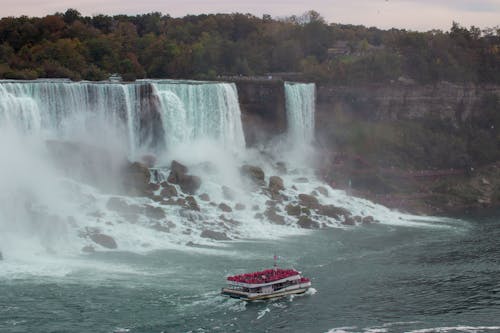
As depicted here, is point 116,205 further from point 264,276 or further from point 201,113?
point 201,113

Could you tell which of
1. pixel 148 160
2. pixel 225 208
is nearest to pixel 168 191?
pixel 225 208

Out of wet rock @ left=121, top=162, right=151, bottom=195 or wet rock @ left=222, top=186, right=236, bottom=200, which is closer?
wet rock @ left=121, top=162, right=151, bottom=195

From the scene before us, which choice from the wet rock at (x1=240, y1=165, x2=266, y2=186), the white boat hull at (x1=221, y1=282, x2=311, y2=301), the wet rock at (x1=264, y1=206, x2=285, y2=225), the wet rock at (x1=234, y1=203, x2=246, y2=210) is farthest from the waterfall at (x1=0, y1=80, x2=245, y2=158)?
the white boat hull at (x1=221, y1=282, x2=311, y2=301)

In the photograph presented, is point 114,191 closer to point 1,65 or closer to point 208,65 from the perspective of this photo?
point 1,65

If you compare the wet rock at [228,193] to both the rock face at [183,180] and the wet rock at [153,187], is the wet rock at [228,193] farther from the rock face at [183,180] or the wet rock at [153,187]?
the wet rock at [153,187]

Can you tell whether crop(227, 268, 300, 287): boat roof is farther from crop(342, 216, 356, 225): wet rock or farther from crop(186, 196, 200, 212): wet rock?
crop(342, 216, 356, 225): wet rock
